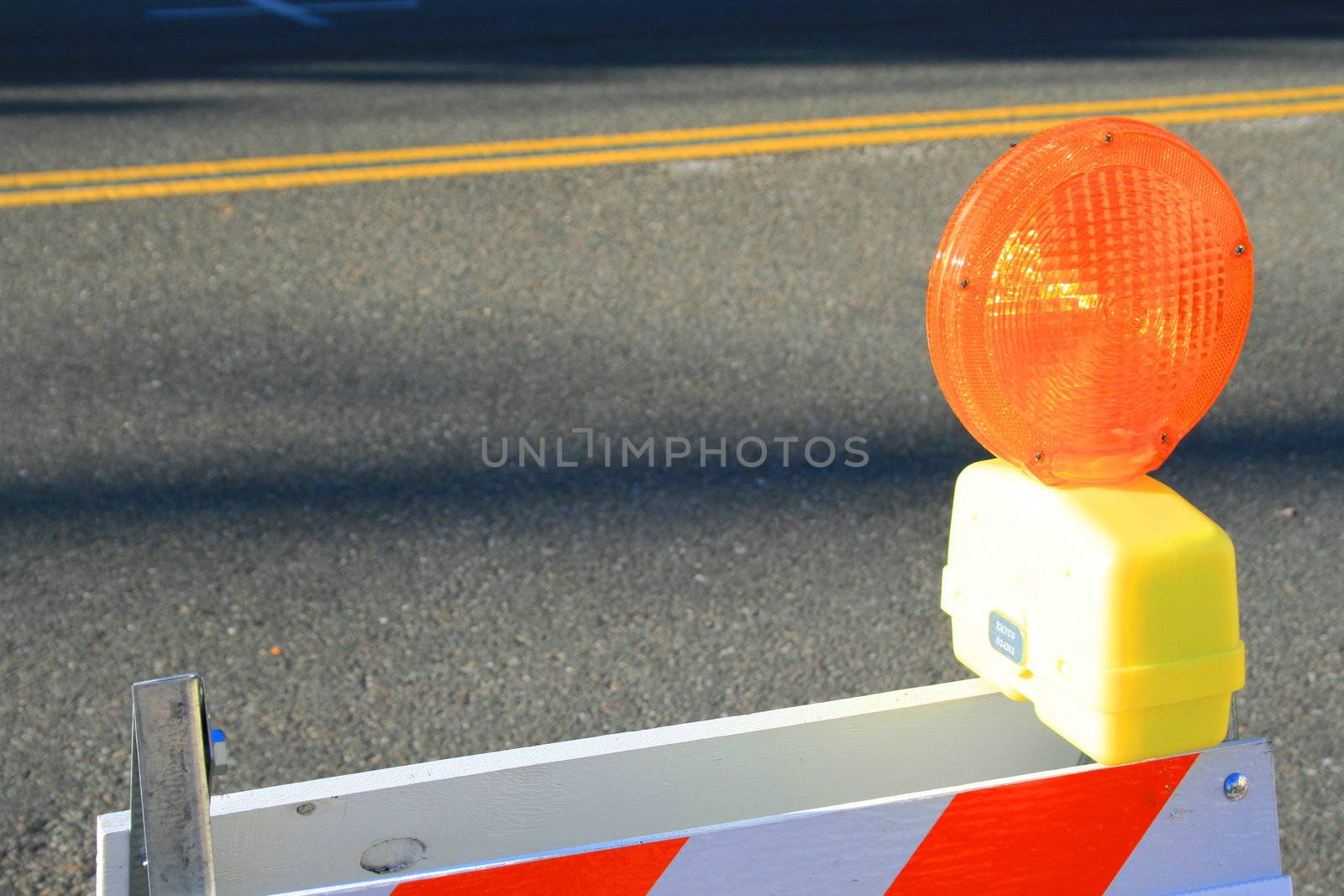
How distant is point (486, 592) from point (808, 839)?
63.3 inches

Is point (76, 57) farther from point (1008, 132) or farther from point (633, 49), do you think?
point (1008, 132)

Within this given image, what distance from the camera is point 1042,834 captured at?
1.20m

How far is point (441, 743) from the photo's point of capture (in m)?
2.29

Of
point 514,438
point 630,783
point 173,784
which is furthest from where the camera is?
point 514,438

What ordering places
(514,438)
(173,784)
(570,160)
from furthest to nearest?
(570,160), (514,438), (173,784)

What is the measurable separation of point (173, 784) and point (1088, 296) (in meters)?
0.85

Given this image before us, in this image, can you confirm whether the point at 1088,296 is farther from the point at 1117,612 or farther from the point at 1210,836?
the point at 1210,836

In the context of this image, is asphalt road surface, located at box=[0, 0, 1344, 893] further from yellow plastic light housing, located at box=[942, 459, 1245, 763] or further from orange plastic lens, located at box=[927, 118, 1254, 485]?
orange plastic lens, located at box=[927, 118, 1254, 485]

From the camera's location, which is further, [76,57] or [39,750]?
[76,57]

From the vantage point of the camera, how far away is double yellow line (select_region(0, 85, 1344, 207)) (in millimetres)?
4980

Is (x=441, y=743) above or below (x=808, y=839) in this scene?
below

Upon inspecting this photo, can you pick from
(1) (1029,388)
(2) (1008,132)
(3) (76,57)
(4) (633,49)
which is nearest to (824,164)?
(2) (1008,132)

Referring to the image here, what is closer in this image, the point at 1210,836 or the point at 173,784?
the point at 173,784

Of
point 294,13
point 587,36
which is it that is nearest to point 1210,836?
point 587,36
